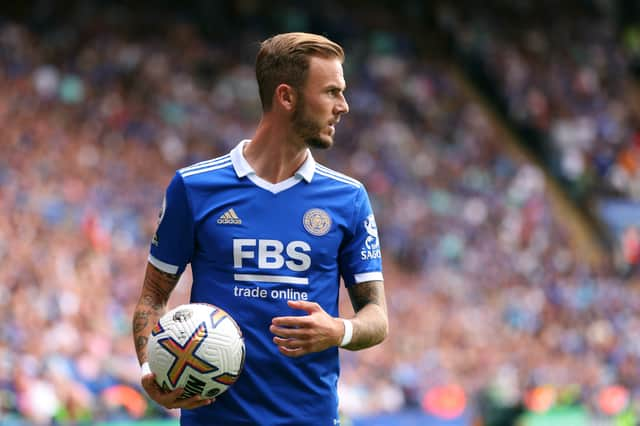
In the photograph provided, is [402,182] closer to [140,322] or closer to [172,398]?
[140,322]

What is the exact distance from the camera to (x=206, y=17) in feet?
67.0

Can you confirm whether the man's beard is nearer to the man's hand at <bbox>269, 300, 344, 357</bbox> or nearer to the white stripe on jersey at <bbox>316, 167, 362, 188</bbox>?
the white stripe on jersey at <bbox>316, 167, 362, 188</bbox>

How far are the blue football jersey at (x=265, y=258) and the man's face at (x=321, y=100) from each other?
A: 194 millimetres

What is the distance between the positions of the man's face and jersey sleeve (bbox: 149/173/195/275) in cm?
51

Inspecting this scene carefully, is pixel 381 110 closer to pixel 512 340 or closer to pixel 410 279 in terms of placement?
pixel 410 279

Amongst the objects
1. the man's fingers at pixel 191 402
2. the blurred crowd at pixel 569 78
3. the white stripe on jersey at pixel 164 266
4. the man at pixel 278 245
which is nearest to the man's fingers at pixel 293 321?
the man at pixel 278 245

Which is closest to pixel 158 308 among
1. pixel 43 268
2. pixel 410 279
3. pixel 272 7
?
pixel 43 268

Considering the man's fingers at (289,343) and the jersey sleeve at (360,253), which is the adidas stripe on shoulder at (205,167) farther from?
the man's fingers at (289,343)

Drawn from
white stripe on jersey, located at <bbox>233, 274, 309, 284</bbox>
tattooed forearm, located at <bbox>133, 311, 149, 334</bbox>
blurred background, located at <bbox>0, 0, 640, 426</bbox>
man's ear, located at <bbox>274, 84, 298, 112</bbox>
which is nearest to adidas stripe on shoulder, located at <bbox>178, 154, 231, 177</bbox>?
man's ear, located at <bbox>274, 84, 298, 112</bbox>

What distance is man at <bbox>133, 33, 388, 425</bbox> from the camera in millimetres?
3818

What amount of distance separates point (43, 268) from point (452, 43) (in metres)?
14.6

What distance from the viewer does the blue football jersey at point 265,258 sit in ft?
12.5

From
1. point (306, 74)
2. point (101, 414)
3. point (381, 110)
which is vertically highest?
point (381, 110)

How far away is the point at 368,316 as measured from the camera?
3867 millimetres
